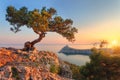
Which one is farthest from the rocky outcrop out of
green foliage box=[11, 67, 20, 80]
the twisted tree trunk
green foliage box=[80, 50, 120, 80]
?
green foliage box=[80, 50, 120, 80]

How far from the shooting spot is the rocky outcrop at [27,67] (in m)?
10.4

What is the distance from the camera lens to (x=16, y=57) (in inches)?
538

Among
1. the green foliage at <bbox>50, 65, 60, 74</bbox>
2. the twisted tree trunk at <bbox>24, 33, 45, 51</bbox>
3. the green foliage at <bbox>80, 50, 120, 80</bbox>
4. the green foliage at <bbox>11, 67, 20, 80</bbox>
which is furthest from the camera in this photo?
the green foliage at <bbox>80, 50, 120, 80</bbox>

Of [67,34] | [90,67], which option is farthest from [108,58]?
[67,34]

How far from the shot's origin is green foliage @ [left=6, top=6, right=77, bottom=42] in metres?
14.4

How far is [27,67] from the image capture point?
11000 mm

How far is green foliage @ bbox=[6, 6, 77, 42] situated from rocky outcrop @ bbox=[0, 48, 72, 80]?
5.53ft

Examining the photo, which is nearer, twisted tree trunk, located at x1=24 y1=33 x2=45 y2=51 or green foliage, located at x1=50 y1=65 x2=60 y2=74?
green foliage, located at x1=50 y1=65 x2=60 y2=74

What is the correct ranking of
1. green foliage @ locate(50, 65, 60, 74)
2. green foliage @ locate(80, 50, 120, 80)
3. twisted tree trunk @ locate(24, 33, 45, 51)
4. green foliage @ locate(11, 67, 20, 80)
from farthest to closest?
green foliage @ locate(80, 50, 120, 80) < twisted tree trunk @ locate(24, 33, 45, 51) < green foliage @ locate(50, 65, 60, 74) < green foliage @ locate(11, 67, 20, 80)

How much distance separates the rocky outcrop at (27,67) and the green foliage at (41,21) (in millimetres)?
1687

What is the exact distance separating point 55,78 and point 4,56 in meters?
3.17

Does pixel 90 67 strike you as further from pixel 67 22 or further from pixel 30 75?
pixel 30 75

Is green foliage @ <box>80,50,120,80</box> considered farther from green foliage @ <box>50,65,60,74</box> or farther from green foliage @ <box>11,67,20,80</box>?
green foliage @ <box>11,67,20,80</box>

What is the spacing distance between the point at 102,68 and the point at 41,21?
6.32m
